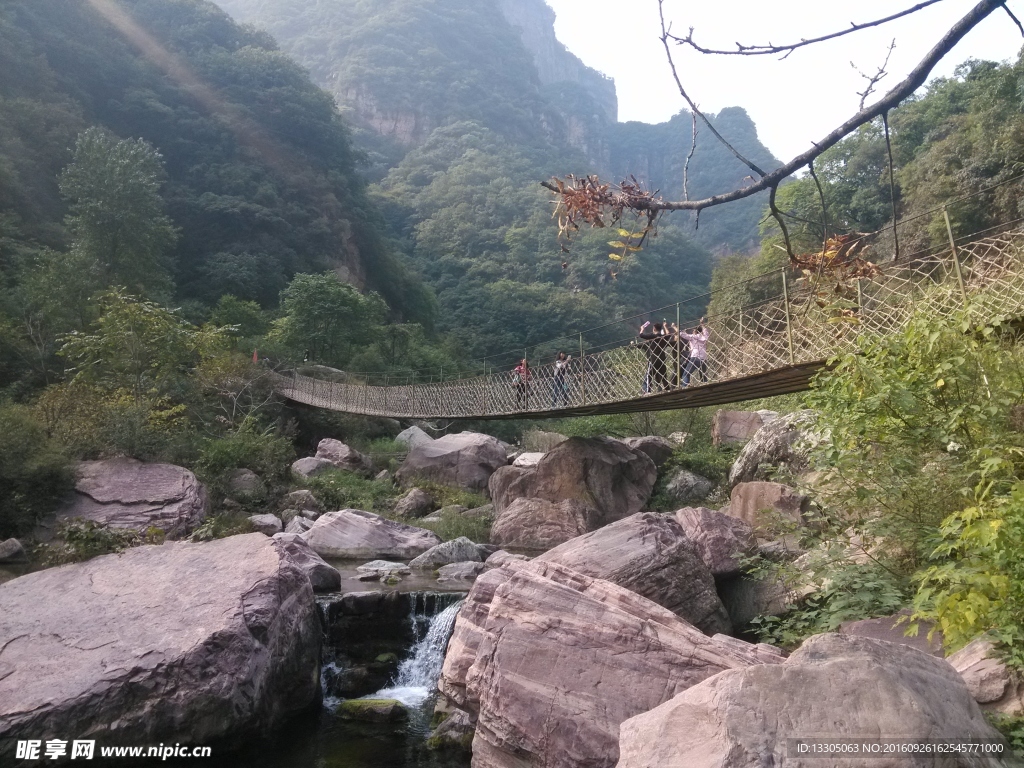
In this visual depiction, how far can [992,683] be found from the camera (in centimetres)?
231

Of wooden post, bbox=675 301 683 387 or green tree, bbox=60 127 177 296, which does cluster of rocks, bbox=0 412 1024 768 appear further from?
green tree, bbox=60 127 177 296

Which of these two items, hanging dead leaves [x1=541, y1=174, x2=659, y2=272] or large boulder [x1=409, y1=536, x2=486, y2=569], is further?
large boulder [x1=409, y1=536, x2=486, y2=569]

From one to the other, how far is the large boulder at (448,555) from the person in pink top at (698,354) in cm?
321

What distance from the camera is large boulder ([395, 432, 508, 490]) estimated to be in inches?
504

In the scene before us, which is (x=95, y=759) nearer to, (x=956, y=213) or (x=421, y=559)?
(x=421, y=559)

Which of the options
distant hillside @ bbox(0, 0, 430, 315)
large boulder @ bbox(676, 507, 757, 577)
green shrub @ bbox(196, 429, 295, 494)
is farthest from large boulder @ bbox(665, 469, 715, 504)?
distant hillside @ bbox(0, 0, 430, 315)

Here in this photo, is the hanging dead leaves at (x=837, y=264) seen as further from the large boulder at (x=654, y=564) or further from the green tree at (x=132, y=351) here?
the green tree at (x=132, y=351)

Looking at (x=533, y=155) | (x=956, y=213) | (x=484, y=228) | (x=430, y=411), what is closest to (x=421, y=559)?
(x=430, y=411)

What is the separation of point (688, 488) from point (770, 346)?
5519 mm

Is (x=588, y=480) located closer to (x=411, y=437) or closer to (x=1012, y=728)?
(x=411, y=437)

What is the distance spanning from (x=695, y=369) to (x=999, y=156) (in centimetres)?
1013

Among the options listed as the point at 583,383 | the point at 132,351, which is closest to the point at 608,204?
the point at 583,383

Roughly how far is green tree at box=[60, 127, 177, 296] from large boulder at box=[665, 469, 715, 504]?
1179 cm

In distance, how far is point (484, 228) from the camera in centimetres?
3600
